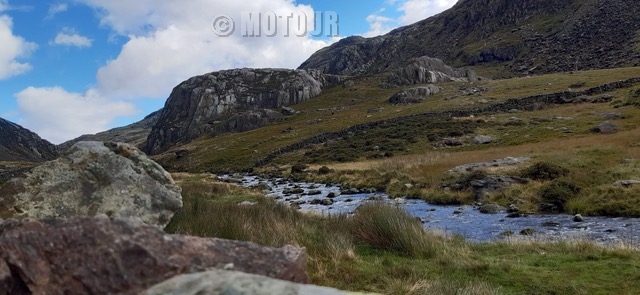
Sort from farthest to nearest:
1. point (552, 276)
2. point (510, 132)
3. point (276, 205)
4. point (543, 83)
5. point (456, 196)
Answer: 1. point (543, 83)
2. point (510, 132)
3. point (456, 196)
4. point (276, 205)
5. point (552, 276)

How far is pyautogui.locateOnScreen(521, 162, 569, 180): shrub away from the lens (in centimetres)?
3042

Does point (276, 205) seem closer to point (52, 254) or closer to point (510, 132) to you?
point (52, 254)

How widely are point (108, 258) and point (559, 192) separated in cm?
2666

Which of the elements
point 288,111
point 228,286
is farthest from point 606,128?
point 288,111

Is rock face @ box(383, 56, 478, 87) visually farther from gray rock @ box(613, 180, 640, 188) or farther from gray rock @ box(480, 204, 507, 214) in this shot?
gray rock @ box(480, 204, 507, 214)

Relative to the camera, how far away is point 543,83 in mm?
98750

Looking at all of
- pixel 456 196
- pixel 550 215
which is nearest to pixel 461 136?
pixel 456 196

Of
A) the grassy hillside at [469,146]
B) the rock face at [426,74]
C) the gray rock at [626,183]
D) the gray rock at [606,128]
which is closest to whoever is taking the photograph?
the gray rock at [626,183]

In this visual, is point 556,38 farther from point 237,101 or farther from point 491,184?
point 491,184

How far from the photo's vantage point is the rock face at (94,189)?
9688mm

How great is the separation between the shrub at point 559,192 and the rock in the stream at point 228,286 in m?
24.5

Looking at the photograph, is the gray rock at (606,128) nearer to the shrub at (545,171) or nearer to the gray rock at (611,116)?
the gray rock at (611,116)

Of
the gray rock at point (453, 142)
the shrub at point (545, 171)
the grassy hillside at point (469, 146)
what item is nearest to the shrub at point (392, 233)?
the grassy hillside at point (469, 146)

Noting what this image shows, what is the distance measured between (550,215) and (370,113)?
8797 cm
